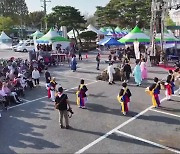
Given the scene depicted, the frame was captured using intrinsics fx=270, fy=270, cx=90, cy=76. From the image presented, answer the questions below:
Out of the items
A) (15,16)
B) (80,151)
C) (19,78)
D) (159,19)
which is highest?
(15,16)

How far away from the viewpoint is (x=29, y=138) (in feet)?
30.4

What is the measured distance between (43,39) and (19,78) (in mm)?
14492

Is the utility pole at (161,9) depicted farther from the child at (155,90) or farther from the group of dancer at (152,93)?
the child at (155,90)

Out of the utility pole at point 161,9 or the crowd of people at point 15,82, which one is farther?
the utility pole at point 161,9

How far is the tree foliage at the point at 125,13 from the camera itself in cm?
3666

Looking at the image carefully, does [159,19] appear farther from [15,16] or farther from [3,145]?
[15,16]

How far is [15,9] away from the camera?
7812cm

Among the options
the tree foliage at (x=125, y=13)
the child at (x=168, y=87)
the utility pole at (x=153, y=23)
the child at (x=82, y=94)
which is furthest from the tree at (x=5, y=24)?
the child at (x=168, y=87)

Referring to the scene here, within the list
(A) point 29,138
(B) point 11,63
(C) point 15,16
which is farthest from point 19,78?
(C) point 15,16

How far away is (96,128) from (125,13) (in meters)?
31.5

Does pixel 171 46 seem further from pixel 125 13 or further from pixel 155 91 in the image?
pixel 155 91

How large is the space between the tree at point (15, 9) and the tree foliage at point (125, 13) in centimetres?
3739

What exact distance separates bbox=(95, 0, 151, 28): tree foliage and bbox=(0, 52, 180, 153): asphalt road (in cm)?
2432

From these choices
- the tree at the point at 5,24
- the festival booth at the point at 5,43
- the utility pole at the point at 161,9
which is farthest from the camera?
the tree at the point at 5,24
